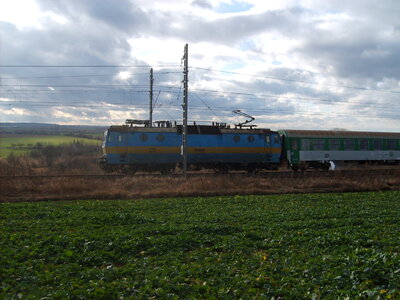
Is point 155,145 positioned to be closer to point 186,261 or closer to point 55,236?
point 55,236

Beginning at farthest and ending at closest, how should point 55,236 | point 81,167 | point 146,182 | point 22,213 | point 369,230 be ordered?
point 81,167, point 146,182, point 22,213, point 369,230, point 55,236

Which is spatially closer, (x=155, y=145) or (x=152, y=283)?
(x=152, y=283)

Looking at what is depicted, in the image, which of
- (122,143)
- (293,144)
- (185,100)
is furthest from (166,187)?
(293,144)

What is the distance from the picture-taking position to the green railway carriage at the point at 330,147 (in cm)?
3178

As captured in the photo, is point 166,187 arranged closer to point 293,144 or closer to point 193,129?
point 193,129

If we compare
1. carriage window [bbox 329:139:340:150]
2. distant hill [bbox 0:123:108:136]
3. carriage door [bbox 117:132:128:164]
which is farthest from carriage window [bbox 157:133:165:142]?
distant hill [bbox 0:123:108:136]

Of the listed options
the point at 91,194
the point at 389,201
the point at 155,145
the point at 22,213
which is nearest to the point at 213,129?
the point at 155,145

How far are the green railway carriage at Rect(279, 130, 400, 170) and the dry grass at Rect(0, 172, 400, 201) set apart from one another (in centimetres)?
714

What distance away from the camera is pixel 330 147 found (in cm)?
3262

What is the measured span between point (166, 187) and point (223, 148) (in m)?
8.34

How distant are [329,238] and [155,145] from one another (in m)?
18.3

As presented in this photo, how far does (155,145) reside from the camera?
27.1 meters

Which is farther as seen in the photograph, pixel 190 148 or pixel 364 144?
pixel 364 144

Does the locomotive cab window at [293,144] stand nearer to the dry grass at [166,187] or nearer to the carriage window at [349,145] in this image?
the carriage window at [349,145]
